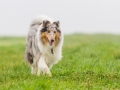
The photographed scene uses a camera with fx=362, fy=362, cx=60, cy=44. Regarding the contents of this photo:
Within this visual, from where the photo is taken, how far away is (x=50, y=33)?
9492 mm

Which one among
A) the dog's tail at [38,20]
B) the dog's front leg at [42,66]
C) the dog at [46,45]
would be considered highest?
the dog's tail at [38,20]

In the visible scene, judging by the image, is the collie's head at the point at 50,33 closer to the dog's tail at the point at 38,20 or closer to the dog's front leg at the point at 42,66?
the dog's front leg at the point at 42,66

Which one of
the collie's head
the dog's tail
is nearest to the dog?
the collie's head

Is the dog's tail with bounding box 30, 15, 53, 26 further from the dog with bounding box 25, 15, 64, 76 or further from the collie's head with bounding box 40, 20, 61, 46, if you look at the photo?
the collie's head with bounding box 40, 20, 61, 46

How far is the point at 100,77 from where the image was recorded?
362 inches

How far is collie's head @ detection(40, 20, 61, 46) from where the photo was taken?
951cm

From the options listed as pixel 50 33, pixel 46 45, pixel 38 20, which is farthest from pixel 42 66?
pixel 38 20

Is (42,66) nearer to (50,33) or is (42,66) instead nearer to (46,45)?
(46,45)

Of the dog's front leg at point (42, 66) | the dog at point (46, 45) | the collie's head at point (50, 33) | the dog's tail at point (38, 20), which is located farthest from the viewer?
the dog's tail at point (38, 20)

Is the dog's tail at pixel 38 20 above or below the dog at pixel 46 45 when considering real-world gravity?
above

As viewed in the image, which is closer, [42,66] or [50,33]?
[50,33]

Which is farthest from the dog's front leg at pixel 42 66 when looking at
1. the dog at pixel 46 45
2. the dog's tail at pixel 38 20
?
the dog's tail at pixel 38 20

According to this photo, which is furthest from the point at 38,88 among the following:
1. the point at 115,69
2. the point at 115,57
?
the point at 115,57

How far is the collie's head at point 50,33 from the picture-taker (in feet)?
31.2
